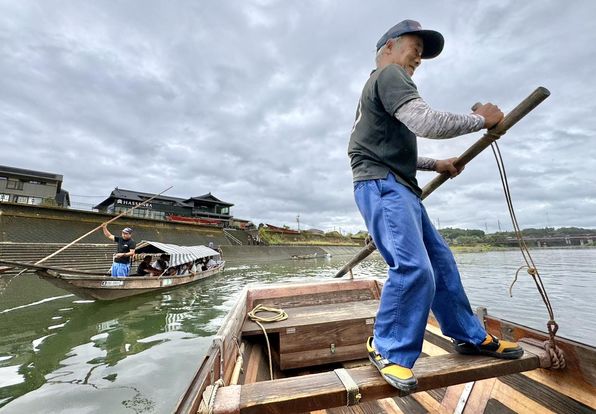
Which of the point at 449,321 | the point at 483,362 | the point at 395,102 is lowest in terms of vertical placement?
the point at 483,362

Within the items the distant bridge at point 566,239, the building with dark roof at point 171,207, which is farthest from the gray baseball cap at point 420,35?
the distant bridge at point 566,239

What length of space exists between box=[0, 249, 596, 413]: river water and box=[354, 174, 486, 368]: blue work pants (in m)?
3.09

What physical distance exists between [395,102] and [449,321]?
127 centimetres

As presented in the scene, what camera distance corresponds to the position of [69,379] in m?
3.78

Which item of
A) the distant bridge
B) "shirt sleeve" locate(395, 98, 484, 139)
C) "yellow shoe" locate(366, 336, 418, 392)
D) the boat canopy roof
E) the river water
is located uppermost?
the distant bridge

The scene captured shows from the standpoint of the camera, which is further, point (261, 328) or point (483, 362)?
point (261, 328)

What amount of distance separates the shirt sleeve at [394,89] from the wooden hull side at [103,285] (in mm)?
8870

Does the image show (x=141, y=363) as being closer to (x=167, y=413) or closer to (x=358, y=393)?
(x=167, y=413)

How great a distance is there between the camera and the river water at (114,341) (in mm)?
3406

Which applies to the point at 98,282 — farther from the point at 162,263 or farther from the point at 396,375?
the point at 396,375

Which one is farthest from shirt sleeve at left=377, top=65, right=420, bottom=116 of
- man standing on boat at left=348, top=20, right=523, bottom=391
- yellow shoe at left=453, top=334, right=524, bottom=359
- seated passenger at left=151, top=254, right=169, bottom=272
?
seated passenger at left=151, top=254, right=169, bottom=272

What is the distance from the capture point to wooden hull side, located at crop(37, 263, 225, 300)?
7.28 meters

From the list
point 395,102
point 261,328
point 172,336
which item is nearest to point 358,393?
point 395,102

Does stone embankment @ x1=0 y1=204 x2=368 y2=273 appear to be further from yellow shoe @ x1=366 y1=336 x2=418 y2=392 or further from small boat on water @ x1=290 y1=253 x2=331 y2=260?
yellow shoe @ x1=366 y1=336 x2=418 y2=392
